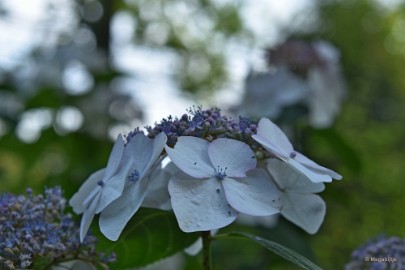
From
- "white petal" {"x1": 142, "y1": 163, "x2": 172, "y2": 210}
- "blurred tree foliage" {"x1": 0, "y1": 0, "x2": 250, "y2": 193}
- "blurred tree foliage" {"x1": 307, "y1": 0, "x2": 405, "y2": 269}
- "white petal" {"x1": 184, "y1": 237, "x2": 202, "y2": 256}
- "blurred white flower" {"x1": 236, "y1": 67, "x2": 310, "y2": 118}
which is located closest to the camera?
"white petal" {"x1": 142, "y1": 163, "x2": 172, "y2": 210}

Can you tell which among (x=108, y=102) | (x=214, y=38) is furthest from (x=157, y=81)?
(x=108, y=102)

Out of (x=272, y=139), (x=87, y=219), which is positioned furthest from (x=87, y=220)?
(x=272, y=139)

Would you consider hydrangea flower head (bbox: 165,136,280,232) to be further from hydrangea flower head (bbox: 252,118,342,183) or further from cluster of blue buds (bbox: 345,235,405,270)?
cluster of blue buds (bbox: 345,235,405,270)

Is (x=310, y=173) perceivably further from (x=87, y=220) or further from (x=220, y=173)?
(x=87, y=220)

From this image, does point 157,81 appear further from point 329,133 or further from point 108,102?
point 329,133

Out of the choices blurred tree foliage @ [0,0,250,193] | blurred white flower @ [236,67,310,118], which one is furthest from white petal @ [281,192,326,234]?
blurred white flower @ [236,67,310,118]

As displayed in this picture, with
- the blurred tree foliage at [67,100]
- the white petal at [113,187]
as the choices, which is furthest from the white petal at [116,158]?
the blurred tree foliage at [67,100]
